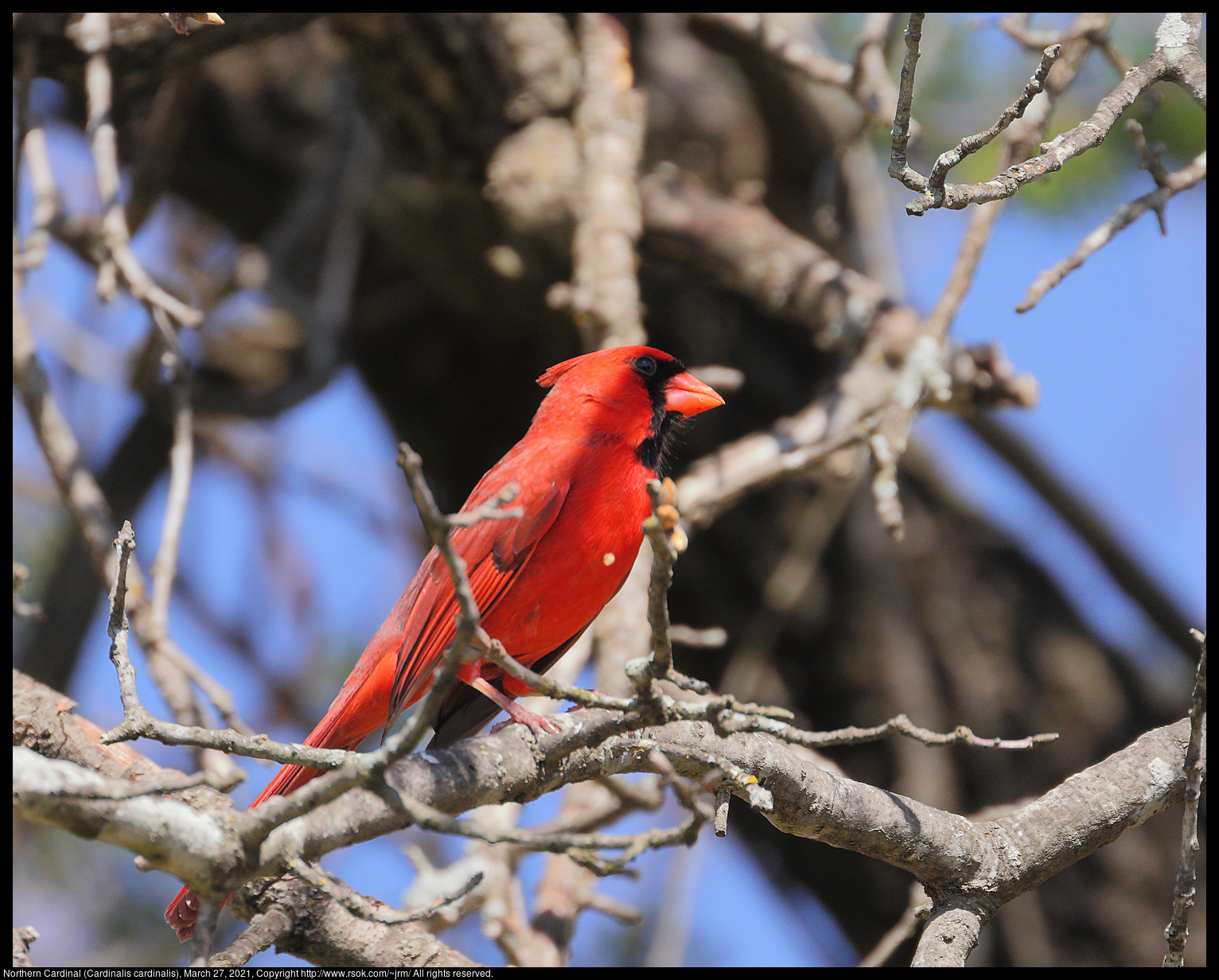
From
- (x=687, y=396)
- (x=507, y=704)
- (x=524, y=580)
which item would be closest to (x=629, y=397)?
(x=687, y=396)

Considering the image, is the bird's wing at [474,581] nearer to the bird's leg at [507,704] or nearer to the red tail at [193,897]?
the bird's leg at [507,704]

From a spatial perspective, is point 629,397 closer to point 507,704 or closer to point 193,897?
point 507,704

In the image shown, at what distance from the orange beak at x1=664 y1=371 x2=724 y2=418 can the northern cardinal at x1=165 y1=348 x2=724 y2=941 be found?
21 centimetres

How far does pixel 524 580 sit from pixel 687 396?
34.9 inches

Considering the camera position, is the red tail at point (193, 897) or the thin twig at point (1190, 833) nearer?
the thin twig at point (1190, 833)

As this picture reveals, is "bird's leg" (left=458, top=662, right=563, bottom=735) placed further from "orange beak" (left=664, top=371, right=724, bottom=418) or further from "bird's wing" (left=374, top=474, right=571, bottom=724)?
"orange beak" (left=664, top=371, right=724, bottom=418)

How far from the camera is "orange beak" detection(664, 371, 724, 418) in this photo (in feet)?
10.7

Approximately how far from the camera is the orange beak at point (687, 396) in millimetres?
3254

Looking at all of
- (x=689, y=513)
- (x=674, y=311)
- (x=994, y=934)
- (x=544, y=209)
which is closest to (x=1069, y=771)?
(x=994, y=934)

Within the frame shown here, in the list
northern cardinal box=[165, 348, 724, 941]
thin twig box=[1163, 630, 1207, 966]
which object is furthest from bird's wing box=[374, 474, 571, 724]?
thin twig box=[1163, 630, 1207, 966]

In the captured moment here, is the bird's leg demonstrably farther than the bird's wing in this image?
No

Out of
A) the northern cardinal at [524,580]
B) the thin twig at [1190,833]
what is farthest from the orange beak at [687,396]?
the thin twig at [1190,833]

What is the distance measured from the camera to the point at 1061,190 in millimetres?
4801

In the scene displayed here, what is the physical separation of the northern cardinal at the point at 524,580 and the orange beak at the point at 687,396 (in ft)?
0.68
